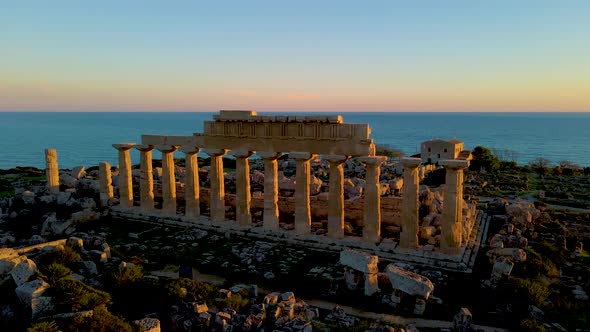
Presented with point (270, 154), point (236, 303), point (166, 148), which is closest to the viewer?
point (236, 303)

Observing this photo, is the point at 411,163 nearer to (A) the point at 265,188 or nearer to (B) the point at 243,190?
(A) the point at 265,188

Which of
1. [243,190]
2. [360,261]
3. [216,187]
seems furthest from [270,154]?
[360,261]

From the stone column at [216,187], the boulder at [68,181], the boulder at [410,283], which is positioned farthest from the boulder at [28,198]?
the boulder at [410,283]

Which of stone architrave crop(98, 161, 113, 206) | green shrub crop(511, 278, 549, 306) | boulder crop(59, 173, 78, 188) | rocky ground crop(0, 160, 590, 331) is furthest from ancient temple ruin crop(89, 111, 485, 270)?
boulder crop(59, 173, 78, 188)

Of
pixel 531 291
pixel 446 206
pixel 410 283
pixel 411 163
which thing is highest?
pixel 411 163

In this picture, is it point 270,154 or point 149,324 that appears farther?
point 270,154

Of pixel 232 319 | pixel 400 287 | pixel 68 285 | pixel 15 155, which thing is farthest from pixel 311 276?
pixel 15 155

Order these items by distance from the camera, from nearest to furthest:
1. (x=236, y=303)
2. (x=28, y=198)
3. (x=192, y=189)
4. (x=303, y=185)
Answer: (x=236, y=303) → (x=303, y=185) → (x=192, y=189) → (x=28, y=198)
